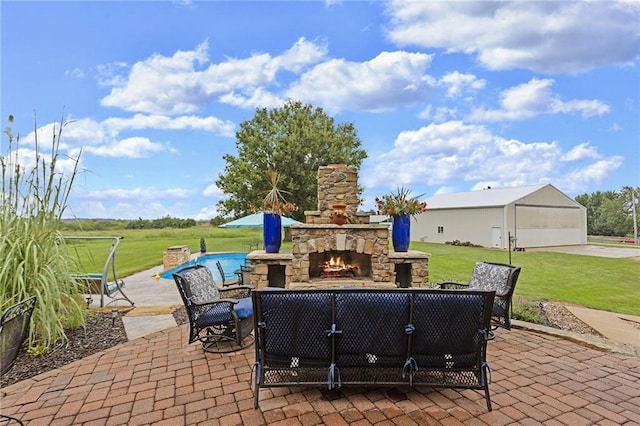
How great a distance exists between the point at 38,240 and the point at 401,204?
5546 mm

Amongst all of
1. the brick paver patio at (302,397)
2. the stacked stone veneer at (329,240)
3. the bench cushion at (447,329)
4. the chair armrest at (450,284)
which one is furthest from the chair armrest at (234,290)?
the chair armrest at (450,284)

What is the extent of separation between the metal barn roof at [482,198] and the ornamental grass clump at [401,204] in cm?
1391

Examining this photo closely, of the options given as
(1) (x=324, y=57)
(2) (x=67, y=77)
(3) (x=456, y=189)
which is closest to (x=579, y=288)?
(1) (x=324, y=57)

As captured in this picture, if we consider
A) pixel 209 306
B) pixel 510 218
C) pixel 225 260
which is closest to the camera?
pixel 209 306

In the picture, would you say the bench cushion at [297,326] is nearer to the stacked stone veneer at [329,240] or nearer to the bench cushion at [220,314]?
the bench cushion at [220,314]

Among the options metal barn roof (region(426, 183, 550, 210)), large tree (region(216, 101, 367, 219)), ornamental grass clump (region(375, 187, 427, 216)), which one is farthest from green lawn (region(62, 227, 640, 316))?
metal barn roof (region(426, 183, 550, 210))

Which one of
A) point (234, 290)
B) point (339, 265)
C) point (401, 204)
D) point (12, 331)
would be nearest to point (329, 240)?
point (339, 265)

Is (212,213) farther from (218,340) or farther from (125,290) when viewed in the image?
(218,340)

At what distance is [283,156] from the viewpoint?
18.2 meters

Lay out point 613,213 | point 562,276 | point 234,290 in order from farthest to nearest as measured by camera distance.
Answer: point 613,213 → point 562,276 → point 234,290

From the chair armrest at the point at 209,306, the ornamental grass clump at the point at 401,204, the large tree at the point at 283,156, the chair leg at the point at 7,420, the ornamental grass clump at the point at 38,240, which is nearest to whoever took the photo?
the chair leg at the point at 7,420

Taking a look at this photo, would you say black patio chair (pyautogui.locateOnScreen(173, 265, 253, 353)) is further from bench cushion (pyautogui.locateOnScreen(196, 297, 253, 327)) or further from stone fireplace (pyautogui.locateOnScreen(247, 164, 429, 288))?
stone fireplace (pyautogui.locateOnScreen(247, 164, 429, 288))

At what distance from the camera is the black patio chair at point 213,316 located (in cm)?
353

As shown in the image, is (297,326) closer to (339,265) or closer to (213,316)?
(213,316)
